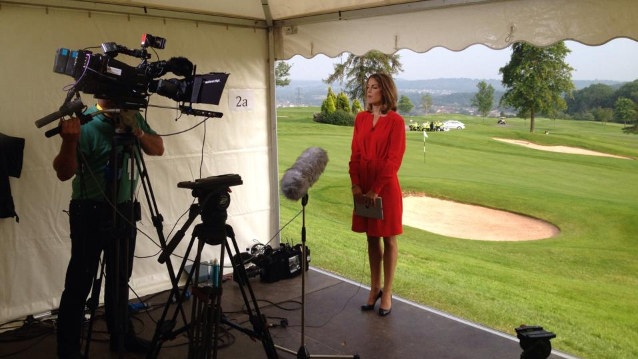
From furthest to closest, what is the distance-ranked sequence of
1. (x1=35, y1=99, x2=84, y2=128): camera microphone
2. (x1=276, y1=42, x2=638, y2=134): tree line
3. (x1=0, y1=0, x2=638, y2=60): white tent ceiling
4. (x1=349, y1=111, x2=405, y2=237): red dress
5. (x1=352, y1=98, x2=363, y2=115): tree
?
(x1=352, y1=98, x2=363, y2=115): tree < (x1=276, y1=42, x2=638, y2=134): tree line < (x1=349, y1=111, x2=405, y2=237): red dress < (x1=0, y1=0, x2=638, y2=60): white tent ceiling < (x1=35, y1=99, x2=84, y2=128): camera microphone

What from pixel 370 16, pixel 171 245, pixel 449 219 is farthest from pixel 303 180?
pixel 449 219

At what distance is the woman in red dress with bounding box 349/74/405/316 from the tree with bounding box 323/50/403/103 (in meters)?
8.19

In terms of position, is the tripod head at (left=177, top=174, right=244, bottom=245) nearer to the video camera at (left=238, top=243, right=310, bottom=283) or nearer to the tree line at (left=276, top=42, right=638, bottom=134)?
the video camera at (left=238, top=243, right=310, bottom=283)

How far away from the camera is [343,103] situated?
13.2 metres

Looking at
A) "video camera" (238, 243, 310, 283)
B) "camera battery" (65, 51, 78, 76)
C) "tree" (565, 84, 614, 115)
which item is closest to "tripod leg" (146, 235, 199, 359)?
"camera battery" (65, 51, 78, 76)

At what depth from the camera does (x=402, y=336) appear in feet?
10.8

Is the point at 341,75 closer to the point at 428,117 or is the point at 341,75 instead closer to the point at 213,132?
the point at 428,117

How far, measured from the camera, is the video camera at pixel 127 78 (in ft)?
7.18

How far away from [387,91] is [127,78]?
5.69ft

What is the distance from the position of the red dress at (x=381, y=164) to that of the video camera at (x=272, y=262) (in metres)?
1.13

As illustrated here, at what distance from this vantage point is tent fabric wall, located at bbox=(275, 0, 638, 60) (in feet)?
8.57

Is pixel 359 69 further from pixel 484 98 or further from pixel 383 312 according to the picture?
pixel 383 312

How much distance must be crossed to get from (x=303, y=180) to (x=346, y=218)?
967 centimetres

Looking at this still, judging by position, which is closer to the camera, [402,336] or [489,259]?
[402,336]
